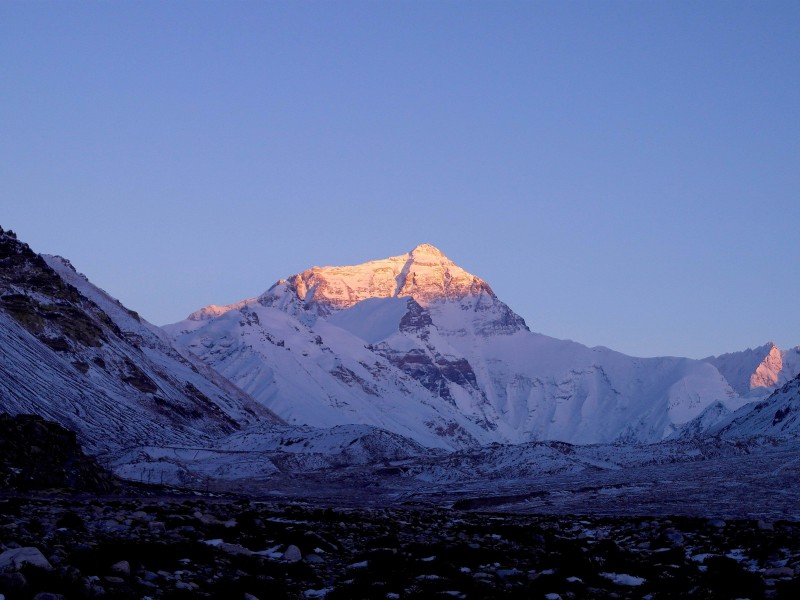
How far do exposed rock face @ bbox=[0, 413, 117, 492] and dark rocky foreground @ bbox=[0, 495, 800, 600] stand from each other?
1138 cm

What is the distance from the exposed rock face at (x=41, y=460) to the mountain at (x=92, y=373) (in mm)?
33402

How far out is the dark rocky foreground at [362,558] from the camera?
1525 centimetres

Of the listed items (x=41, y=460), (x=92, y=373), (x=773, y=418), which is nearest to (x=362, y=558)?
(x=41, y=460)

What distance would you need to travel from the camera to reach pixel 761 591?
16.1 metres

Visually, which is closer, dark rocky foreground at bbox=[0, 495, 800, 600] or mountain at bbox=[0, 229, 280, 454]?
dark rocky foreground at bbox=[0, 495, 800, 600]

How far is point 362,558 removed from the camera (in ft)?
65.0

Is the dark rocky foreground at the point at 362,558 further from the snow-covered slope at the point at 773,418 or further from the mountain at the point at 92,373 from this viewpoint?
the snow-covered slope at the point at 773,418

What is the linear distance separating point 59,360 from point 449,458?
36.4 m

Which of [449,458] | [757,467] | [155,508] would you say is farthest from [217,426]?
[155,508]

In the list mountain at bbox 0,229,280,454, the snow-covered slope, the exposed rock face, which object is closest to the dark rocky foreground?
the exposed rock face

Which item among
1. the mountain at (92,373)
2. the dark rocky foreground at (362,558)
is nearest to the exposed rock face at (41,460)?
the dark rocky foreground at (362,558)

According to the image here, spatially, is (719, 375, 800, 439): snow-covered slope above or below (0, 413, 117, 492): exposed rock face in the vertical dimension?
above

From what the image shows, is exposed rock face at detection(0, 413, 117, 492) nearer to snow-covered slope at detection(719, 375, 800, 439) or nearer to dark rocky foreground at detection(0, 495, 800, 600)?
dark rocky foreground at detection(0, 495, 800, 600)

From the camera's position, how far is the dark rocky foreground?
50.0 feet
